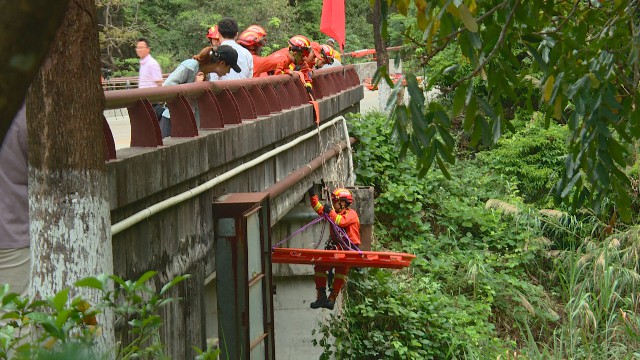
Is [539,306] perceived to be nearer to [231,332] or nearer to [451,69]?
[231,332]

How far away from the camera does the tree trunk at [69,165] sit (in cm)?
391

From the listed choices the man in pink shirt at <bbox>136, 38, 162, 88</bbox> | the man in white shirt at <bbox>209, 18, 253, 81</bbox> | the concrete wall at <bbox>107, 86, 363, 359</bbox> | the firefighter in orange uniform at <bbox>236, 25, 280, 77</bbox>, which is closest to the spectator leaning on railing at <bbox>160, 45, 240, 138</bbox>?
the concrete wall at <bbox>107, 86, 363, 359</bbox>

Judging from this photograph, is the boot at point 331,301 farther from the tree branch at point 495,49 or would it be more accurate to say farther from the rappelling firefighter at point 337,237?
the tree branch at point 495,49

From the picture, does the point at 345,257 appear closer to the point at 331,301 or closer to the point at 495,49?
the point at 331,301

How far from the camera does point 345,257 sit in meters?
10.3

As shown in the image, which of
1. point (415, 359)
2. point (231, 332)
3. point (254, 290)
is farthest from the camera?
point (415, 359)

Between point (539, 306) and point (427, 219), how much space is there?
8.94ft

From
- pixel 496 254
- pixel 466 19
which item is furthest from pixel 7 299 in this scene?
pixel 496 254

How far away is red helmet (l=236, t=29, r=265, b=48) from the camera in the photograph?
36.9 ft

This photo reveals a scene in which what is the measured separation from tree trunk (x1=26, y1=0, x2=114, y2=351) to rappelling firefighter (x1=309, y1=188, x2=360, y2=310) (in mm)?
6790

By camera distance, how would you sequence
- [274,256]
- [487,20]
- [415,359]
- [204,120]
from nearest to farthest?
1. [487,20]
2. [204,120]
3. [274,256]
4. [415,359]

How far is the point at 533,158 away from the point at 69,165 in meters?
16.2

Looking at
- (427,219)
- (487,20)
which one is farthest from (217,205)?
(427,219)

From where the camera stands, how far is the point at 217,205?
23.0 ft
